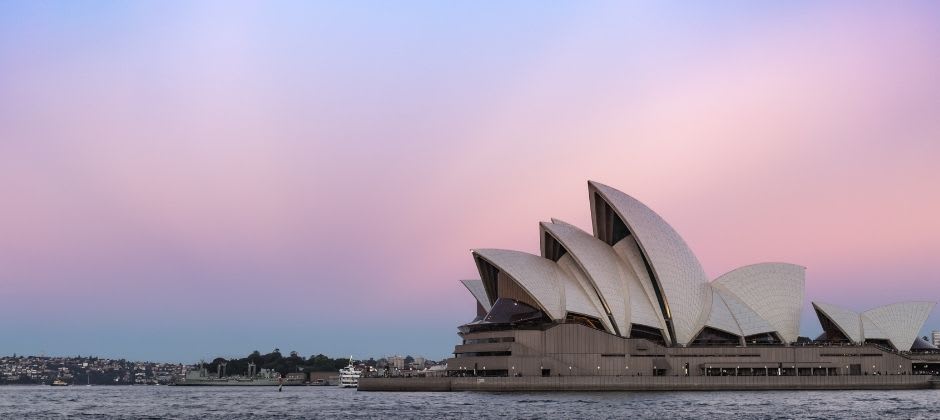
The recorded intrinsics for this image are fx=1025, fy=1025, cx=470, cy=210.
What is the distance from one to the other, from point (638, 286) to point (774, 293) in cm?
1451

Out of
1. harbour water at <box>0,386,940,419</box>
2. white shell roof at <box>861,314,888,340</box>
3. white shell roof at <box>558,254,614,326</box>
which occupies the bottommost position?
harbour water at <box>0,386,940,419</box>

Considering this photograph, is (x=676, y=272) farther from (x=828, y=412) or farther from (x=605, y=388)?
(x=828, y=412)

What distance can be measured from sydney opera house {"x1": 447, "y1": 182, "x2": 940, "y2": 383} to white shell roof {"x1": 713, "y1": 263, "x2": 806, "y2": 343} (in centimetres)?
10

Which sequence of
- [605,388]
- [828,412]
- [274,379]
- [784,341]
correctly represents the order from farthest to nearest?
[274,379]
[784,341]
[605,388]
[828,412]

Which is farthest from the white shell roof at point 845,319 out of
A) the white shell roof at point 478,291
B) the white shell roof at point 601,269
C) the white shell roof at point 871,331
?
the white shell roof at point 478,291

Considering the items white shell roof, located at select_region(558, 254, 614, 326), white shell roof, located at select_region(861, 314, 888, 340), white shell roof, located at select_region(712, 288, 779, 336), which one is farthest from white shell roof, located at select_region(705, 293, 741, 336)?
white shell roof, located at select_region(861, 314, 888, 340)

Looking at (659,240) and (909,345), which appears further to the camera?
(909,345)

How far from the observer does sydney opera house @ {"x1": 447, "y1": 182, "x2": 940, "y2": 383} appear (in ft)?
304

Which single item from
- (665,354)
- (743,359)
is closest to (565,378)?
(665,354)

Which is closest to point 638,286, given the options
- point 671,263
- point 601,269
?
point 671,263

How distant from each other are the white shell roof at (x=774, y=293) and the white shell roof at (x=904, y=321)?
1080 cm

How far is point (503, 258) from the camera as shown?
309ft

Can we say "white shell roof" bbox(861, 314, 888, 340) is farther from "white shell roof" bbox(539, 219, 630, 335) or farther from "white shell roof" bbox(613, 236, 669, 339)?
"white shell roof" bbox(539, 219, 630, 335)

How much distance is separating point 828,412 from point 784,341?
37.8 metres
